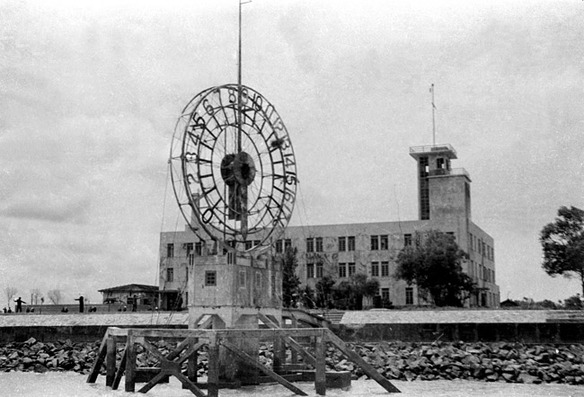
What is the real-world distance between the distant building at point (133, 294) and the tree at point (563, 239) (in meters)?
40.5

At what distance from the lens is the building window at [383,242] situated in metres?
85.4

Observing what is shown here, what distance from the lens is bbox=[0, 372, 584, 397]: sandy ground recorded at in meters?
33.8

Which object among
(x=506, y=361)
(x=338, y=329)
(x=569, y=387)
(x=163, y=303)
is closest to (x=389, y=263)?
(x=163, y=303)

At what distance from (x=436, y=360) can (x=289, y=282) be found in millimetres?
37465

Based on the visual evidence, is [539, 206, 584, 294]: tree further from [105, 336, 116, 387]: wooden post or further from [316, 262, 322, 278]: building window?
[105, 336, 116, 387]: wooden post

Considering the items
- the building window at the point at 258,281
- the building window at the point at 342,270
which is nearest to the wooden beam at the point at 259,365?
the building window at the point at 258,281

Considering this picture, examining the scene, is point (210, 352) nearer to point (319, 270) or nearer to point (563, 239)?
point (563, 239)

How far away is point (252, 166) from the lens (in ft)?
136

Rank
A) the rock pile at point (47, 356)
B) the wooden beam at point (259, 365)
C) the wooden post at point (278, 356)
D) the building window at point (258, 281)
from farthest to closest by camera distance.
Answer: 1. the rock pile at point (47, 356)
2. the building window at point (258, 281)
3. the wooden post at point (278, 356)
4. the wooden beam at point (259, 365)

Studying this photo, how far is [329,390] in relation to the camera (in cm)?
3459

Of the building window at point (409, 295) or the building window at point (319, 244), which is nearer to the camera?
the building window at point (409, 295)

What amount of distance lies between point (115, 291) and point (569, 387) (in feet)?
203

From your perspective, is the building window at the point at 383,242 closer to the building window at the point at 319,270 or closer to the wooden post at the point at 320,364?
the building window at the point at 319,270

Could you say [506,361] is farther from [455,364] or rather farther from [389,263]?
[389,263]
